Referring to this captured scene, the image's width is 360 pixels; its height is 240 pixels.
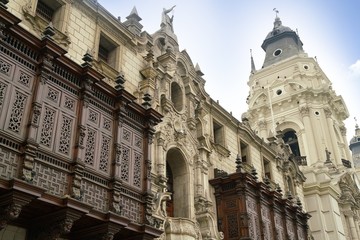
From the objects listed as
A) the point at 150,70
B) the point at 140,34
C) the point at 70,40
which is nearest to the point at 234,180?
the point at 150,70

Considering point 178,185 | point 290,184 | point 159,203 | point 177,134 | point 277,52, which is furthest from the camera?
point 277,52

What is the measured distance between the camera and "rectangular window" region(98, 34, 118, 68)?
1612 cm

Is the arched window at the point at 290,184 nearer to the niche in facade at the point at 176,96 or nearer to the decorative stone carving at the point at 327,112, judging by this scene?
the niche in facade at the point at 176,96

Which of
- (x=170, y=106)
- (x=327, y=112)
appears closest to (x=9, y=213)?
(x=170, y=106)

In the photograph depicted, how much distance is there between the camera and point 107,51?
16.6m

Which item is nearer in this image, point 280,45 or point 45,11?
point 45,11

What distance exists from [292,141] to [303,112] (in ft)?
9.39

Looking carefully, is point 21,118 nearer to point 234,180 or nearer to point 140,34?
point 140,34

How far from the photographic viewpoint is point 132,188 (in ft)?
38.1

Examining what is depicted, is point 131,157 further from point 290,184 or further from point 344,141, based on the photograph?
point 344,141

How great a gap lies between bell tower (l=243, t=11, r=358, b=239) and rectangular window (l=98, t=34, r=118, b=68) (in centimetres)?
1971

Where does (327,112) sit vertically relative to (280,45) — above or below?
below

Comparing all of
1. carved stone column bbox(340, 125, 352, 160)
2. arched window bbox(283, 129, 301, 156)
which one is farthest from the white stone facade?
carved stone column bbox(340, 125, 352, 160)

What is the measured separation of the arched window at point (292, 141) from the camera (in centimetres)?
3938
